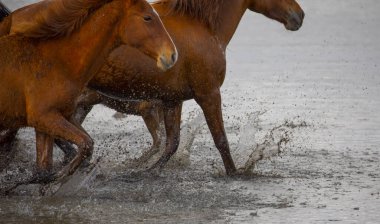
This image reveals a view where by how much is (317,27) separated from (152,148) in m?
15.6

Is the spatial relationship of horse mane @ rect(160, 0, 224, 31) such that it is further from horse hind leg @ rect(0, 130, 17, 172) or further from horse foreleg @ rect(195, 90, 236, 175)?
horse hind leg @ rect(0, 130, 17, 172)

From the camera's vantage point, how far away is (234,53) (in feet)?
77.4

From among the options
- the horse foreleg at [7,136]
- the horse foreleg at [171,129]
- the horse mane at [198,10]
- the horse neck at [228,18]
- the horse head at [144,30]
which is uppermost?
the horse head at [144,30]

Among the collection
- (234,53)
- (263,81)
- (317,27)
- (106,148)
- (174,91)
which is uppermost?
(174,91)

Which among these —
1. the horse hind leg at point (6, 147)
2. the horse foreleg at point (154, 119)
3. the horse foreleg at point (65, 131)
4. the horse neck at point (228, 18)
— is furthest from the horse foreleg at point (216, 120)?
the horse foreleg at point (65, 131)

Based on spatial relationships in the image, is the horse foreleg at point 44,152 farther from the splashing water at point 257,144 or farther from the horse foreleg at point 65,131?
the splashing water at point 257,144

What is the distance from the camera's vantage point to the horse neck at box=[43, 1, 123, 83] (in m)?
9.28

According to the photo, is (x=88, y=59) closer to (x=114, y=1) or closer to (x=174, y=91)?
(x=114, y=1)

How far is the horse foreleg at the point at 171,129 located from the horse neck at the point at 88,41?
2.15 meters

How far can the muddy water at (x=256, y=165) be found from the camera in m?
9.33

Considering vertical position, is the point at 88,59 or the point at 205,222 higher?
the point at 88,59

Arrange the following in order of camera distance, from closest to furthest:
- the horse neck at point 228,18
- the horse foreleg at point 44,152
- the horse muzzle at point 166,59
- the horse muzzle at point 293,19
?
the horse muzzle at point 166,59, the horse foreleg at point 44,152, the horse neck at point 228,18, the horse muzzle at point 293,19

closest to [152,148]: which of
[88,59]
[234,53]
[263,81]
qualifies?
[88,59]

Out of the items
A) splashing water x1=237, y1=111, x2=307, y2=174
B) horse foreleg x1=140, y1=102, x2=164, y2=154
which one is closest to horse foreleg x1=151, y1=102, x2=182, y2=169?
splashing water x1=237, y1=111, x2=307, y2=174
